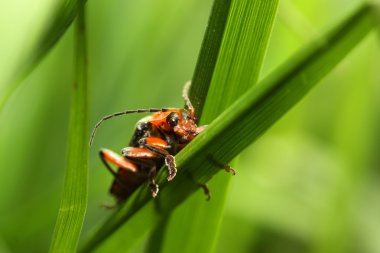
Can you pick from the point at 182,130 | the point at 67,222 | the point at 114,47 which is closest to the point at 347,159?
the point at 182,130

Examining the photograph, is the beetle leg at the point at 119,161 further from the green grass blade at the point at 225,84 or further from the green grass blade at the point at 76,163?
the green grass blade at the point at 76,163

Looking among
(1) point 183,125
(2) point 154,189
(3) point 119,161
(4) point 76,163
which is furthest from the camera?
(3) point 119,161

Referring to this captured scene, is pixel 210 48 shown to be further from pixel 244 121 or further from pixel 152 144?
pixel 152 144

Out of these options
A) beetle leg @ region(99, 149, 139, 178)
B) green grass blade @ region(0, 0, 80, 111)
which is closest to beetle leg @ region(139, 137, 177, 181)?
beetle leg @ region(99, 149, 139, 178)

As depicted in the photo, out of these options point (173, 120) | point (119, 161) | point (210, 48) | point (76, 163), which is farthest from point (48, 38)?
point (119, 161)

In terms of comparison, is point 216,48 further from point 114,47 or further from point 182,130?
point 114,47

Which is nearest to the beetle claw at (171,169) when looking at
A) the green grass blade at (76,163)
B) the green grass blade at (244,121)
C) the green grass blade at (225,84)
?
the green grass blade at (244,121)

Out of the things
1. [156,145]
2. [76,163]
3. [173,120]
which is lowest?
[76,163]

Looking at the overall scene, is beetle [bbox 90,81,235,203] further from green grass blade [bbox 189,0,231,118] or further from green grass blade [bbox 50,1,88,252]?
green grass blade [bbox 50,1,88,252]
